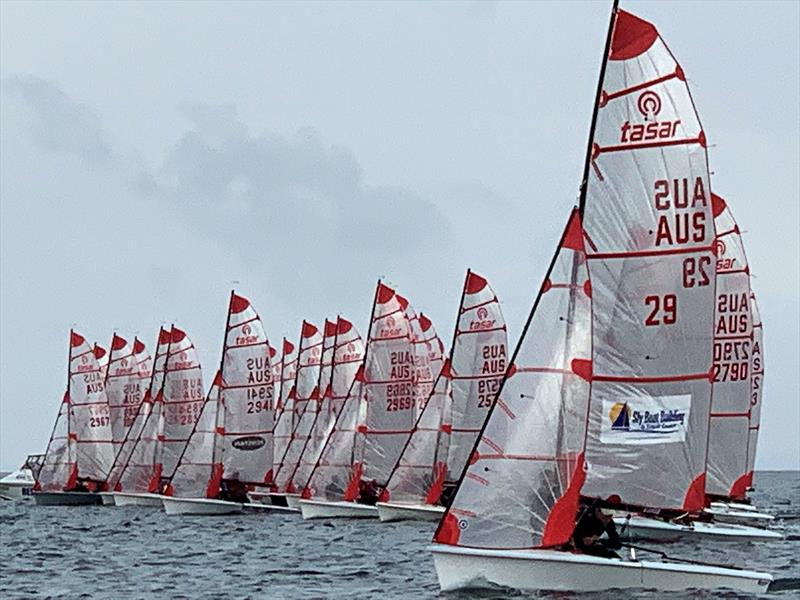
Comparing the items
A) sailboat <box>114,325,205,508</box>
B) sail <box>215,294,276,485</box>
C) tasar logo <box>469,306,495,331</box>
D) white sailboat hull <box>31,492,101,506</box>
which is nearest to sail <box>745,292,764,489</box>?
tasar logo <box>469,306,495,331</box>

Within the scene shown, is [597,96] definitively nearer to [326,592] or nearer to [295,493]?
[326,592]

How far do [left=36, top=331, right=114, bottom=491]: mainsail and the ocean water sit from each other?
14.3m

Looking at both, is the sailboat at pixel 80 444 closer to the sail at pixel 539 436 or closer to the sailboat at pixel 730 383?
the sailboat at pixel 730 383

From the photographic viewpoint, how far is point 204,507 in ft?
164

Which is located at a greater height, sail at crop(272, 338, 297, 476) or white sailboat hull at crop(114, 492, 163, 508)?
sail at crop(272, 338, 297, 476)

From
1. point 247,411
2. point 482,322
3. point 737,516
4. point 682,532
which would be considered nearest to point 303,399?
point 247,411

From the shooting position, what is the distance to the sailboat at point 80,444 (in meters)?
62.0

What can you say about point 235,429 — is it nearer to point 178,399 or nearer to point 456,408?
point 178,399

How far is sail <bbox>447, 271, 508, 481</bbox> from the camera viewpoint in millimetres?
42938

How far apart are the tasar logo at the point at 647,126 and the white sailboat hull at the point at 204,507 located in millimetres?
26805

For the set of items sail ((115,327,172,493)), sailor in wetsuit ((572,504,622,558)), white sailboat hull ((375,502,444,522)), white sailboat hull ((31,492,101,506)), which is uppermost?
sail ((115,327,172,493))

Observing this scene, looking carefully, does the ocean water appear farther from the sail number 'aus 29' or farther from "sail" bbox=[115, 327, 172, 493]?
"sail" bbox=[115, 327, 172, 493]

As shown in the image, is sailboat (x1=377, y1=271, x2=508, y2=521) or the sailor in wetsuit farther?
sailboat (x1=377, y1=271, x2=508, y2=521)

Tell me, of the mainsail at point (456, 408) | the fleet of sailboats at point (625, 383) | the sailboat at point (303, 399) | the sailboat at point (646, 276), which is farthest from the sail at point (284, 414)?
the sailboat at point (646, 276)
